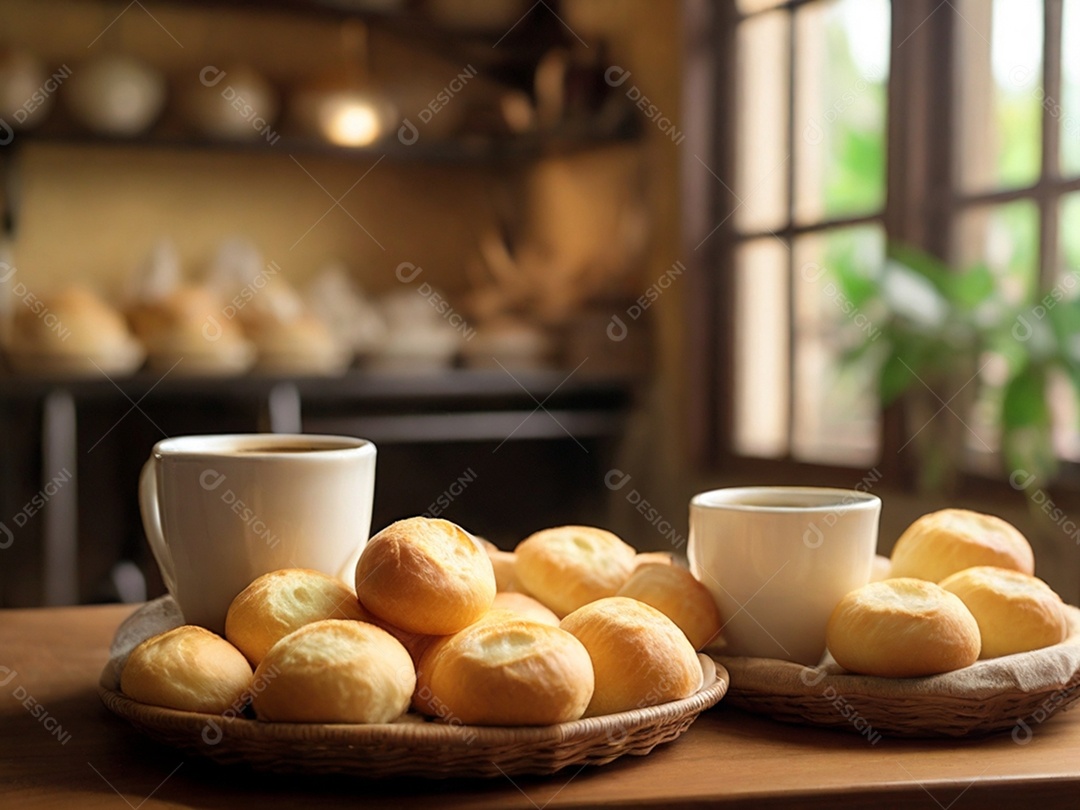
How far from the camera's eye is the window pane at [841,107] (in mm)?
2316

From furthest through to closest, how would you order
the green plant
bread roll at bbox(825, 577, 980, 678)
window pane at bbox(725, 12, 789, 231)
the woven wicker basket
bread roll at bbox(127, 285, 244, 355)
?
1. window pane at bbox(725, 12, 789, 231)
2. bread roll at bbox(127, 285, 244, 355)
3. the green plant
4. bread roll at bbox(825, 577, 980, 678)
5. the woven wicker basket

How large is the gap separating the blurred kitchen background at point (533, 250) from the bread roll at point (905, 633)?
1.25 m

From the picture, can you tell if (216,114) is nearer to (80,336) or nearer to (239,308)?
(239,308)

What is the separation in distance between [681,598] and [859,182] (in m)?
2.00

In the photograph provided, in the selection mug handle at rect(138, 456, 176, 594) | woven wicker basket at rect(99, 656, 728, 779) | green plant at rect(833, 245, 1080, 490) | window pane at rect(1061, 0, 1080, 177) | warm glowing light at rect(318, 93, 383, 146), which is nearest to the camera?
woven wicker basket at rect(99, 656, 728, 779)

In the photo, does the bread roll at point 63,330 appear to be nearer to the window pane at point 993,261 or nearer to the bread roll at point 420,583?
the window pane at point 993,261

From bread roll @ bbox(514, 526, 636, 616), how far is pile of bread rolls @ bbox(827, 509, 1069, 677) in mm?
155

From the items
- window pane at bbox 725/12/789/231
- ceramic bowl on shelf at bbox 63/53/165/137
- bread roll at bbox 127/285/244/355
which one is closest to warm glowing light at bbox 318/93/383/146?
ceramic bowl on shelf at bbox 63/53/165/137

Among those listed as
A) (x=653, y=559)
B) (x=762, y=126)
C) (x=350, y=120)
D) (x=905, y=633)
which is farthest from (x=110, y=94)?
(x=905, y=633)

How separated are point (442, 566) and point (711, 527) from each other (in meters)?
0.20

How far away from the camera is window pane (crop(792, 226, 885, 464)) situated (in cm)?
239

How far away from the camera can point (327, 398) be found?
8.89 feet

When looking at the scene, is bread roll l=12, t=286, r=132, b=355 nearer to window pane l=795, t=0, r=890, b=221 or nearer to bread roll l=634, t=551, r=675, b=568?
window pane l=795, t=0, r=890, b=221

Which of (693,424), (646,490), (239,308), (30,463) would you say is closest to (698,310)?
(693,424)
